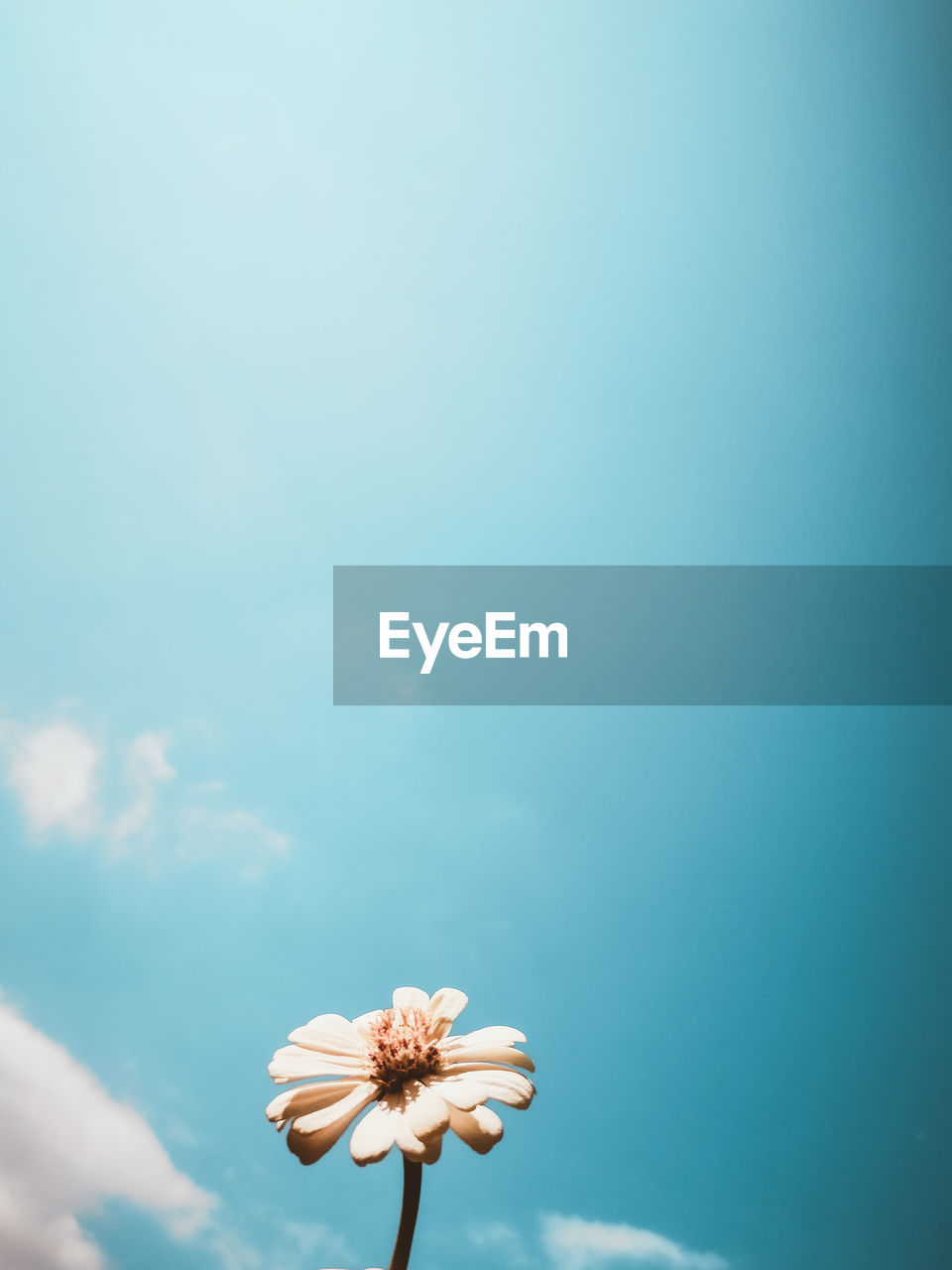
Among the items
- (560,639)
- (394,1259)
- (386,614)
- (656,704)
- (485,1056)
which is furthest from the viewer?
(656,704)

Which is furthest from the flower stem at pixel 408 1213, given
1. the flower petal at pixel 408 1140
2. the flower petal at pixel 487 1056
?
the flower petal at pixel 487 1056

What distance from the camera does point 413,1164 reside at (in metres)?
0.38

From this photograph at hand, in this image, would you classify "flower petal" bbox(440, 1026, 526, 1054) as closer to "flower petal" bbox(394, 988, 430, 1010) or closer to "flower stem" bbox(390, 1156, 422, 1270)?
"flower petal" bbox(394, 988, 430, 1010)

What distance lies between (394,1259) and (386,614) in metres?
1.97

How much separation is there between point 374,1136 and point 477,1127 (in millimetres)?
60

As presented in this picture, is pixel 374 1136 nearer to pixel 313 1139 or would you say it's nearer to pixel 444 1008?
pixel 313 1139

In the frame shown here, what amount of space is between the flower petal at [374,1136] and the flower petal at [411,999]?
97 millimetres

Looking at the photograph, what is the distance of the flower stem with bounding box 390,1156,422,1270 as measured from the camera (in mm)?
346

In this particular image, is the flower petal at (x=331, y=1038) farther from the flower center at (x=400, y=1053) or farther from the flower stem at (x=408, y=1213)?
the flower stem at (x=408, y=1213)

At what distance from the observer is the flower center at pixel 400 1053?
1.58ft

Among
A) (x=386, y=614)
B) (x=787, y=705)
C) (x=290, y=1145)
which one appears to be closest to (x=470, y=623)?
(x=386, y=614)

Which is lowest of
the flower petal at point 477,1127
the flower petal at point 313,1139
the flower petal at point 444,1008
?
the flower petal at point 313,1139

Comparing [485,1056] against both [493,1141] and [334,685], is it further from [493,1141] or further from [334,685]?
[334,685]

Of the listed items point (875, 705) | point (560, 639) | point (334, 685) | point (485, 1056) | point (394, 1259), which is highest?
point (875, 705)
